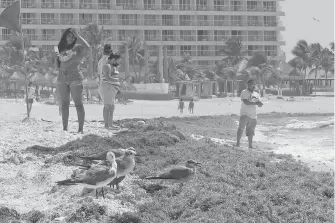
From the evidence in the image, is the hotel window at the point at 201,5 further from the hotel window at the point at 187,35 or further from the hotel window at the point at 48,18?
the hotel window at the point at 48,18

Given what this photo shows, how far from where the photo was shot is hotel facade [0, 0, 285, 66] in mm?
85875

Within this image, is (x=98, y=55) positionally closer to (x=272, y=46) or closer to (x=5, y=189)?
(x=272, y=46)

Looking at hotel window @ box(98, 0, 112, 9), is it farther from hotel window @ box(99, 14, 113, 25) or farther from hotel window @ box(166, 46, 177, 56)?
hotel window @ box(166, 46, 177, 56)

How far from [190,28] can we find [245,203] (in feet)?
275

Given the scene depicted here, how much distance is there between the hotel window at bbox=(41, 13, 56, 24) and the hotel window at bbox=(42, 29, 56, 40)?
44.8 inches

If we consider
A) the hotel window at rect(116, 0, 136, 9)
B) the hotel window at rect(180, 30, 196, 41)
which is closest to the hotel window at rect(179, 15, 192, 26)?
the hotel window at rect(180, 30, 196, 41)

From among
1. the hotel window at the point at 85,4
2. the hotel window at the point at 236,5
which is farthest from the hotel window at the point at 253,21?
the hotel window at the point at 85,4

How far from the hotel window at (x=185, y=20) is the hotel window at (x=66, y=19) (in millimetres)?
14947

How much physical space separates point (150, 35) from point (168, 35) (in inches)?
102

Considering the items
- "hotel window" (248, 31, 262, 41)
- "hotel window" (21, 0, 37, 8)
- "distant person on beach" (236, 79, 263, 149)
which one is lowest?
"distant person on beach" (236, 79, 263, 149)

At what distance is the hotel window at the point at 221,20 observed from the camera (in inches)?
3590

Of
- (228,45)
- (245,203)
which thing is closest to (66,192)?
(245,203)

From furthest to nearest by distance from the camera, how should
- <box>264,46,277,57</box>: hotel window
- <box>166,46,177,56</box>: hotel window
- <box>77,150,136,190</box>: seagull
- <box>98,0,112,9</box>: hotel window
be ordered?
<box>264,46,277,57</box>: hotel window, <box>166,46,177,56</box>: hotel window, <box>98,0,112,9</box>: hotel window, <box>77,150,136,190</box>: seagull

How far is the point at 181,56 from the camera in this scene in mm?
88375
